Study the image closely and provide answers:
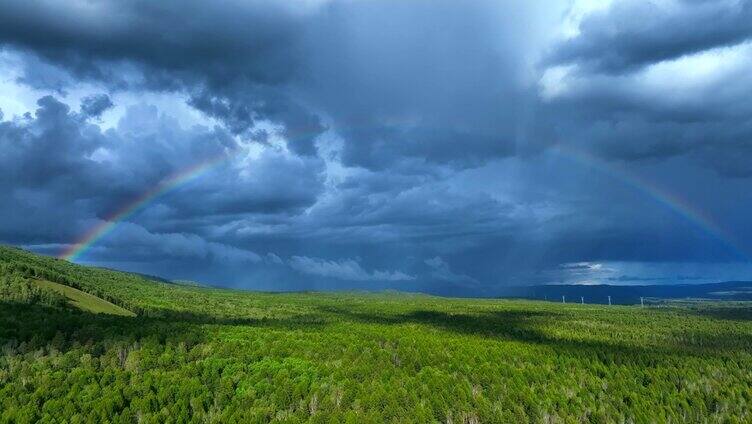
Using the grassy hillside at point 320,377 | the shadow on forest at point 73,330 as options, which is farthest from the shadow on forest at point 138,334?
the grassy hillside at point 320,377

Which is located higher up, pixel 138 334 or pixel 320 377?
pixel 138 334

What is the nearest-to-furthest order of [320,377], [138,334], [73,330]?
[320,377]
[73,330]
[138,334]

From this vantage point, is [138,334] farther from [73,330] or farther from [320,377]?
[320,377]

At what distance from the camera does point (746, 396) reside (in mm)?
68000

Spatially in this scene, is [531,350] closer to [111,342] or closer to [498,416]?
[498,416]

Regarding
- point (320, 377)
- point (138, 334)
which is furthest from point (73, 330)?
point (320, 377)

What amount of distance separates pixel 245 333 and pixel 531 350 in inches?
1923

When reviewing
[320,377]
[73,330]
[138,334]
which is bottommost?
[320,377]

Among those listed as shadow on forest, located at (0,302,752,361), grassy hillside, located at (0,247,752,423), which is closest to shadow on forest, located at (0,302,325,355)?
shadow on forest, located at (0,302,752,361)

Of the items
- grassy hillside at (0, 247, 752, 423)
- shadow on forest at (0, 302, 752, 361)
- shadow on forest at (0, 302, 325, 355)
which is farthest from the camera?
shadow on forest at (0, 302, 752, 361)

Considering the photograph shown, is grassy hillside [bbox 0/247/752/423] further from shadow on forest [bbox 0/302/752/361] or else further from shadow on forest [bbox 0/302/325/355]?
shadow on forest [bbox 0/302/752/361]

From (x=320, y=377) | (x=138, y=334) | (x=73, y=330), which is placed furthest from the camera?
(x=138, y=334)

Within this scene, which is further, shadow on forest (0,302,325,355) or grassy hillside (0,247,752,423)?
shadow on forest (0,302,325,355)

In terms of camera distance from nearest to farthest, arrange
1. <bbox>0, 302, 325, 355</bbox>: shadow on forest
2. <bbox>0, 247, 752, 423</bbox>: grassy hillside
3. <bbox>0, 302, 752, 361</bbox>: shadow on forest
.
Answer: <bbox>0, 247, 752, 423</bbox>: grassy hillside
<bbox>0, 302, 325, 355</bbox>: shadow on forest
<bbox>0, 302, 752, 361</bbox>: shadow on forest
